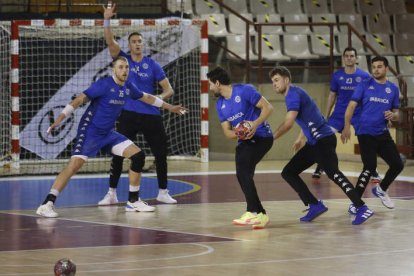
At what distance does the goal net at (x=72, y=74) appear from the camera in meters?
19.8

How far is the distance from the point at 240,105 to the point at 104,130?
1.99 m

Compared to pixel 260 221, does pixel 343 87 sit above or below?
above

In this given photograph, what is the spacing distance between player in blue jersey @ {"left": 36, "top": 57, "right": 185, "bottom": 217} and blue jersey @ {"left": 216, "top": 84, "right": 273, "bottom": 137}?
1593mm

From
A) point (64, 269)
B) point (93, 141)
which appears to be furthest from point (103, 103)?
point (64, 269)

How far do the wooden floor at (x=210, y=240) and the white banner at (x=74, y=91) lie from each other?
525 cm

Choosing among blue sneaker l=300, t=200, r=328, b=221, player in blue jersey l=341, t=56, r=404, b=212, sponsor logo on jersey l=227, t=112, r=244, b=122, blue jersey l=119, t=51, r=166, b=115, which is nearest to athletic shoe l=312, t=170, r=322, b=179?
player in blue jersey l=341, t=56, r=404, b=212

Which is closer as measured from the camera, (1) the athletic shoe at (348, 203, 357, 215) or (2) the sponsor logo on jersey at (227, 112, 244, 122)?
(2) the sponsor logo on jersey at (227, 112, 244, 122)

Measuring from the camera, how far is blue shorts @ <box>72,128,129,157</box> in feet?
41.9

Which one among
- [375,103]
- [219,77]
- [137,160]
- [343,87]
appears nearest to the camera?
[219,77]

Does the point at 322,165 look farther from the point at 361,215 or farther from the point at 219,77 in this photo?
the point at 219,77

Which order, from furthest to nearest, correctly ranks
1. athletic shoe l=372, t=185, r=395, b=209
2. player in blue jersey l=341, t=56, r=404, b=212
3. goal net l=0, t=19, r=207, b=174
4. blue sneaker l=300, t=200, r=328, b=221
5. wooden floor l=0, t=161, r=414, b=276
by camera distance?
goal net l=0, t=19, r=207, b=174 → athletic shoe l=372, t=185, r=395, b=209 → player in blue jersey l=341, t=56, r=404, b=212 → blue sneaker l=300, t=200, r=328, b=221 → wooden floor l=0, t=161, r=414, b=276

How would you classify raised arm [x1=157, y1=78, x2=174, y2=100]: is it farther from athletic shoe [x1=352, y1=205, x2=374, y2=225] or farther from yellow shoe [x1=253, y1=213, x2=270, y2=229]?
athletic shoe [x1=352, y1=205, x2=374, y2=225]

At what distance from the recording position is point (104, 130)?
42.2 ft

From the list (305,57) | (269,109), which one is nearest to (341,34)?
(305,57)
